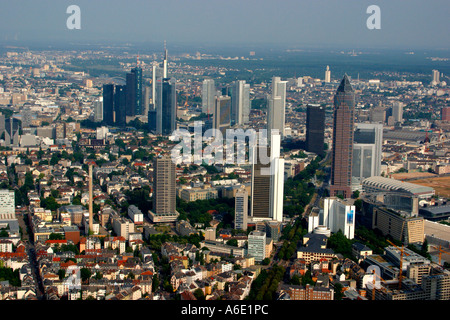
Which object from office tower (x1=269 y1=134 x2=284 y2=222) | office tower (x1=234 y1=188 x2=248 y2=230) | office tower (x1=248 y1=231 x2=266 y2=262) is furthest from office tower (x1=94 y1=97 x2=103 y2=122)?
office tower (x1=248 y1=231 x2=266 y2=262)

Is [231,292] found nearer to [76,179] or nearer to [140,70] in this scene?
[76,179]

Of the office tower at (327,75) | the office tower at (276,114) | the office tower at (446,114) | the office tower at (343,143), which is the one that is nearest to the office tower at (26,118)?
the office tower at (276,114)

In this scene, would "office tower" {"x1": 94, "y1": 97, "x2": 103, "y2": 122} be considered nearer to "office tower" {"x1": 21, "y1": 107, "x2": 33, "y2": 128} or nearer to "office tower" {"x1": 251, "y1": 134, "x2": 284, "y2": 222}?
"office tower" {"x1": 21, "y1": 107, "x2": 33, "y2": 128}

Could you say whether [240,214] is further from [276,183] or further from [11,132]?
[11,132]

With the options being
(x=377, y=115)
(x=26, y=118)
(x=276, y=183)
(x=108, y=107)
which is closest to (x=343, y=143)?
(x=276, y=183)
